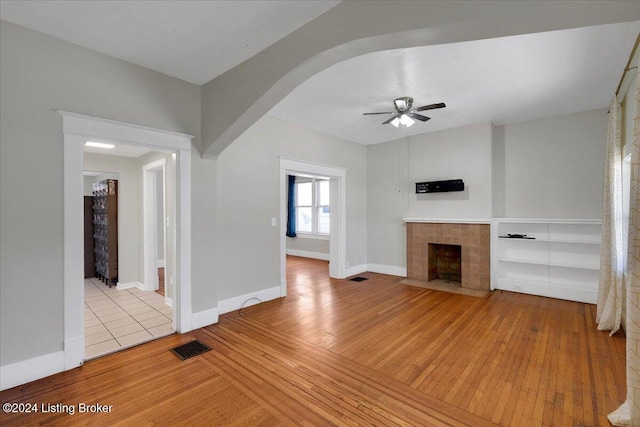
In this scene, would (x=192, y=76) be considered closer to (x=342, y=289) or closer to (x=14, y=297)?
(x=14, y=297)

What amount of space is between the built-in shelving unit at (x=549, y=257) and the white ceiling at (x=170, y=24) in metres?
4.58

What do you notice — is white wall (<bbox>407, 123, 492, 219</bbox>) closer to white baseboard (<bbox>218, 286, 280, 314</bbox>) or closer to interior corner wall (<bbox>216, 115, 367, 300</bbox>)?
interior corner wall (<bbox>216, 115, 367, 300</bbox>)

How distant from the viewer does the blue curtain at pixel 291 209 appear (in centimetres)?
902

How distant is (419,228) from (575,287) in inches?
97.1

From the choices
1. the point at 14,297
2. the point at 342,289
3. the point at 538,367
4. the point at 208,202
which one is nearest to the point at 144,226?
the point at 208,202

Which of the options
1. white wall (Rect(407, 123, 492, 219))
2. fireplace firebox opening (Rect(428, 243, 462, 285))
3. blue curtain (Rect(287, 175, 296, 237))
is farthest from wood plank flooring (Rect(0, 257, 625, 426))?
blue curtain (Rect(287, 175, 296, 237))

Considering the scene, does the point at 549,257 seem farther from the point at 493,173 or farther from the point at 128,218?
the point at 128,218

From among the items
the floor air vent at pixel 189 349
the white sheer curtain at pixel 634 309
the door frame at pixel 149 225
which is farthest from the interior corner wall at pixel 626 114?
the door frame at pixel 149 225

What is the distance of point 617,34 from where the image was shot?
2395mm

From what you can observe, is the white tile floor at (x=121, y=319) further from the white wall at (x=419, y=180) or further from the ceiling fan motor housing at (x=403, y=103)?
the white wall at (x=419, y=180)

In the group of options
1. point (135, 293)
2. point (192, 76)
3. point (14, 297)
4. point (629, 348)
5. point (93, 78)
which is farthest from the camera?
point (135, 293)

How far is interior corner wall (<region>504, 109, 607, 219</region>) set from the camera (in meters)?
4.26

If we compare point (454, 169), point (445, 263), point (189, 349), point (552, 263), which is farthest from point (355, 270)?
point (189, 349)

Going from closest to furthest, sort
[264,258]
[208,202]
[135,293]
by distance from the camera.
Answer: [208,202] < [264,258] < [135,293]
